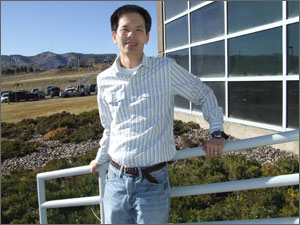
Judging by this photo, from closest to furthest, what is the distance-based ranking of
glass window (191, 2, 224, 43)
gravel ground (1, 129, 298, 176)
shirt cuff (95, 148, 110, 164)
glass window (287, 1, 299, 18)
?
shirt cuff (95, 148, 110, 164), glass window (287, 1, 299, 18), gravel ground (1, 129, 298, 176), glass window (191, 2, 224, 43)

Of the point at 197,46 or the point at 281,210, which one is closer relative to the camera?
the point at 281,210

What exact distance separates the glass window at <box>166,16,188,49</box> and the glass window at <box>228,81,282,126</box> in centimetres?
320

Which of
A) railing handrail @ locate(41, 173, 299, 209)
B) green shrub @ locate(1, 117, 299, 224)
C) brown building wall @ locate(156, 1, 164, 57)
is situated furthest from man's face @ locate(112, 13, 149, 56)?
brown building wall @ locate(156, 1, 164, 57)

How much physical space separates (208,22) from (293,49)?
3.41 metres

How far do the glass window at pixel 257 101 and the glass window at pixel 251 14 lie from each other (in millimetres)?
1321

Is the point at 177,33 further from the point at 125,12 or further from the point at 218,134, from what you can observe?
the point at 218,134

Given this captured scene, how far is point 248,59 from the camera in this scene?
24.4ft

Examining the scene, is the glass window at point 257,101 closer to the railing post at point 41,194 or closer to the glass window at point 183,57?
the glass window at point 183,57

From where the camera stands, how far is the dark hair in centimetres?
197

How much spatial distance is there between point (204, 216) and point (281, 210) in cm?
88

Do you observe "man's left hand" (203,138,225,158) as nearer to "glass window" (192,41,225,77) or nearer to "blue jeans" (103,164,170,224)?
"blue jeans" (103,164,170,224)

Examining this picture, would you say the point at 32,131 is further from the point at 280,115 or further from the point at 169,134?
the point at 169,134

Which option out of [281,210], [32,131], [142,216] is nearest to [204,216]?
[281,210]

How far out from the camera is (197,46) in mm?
9734
